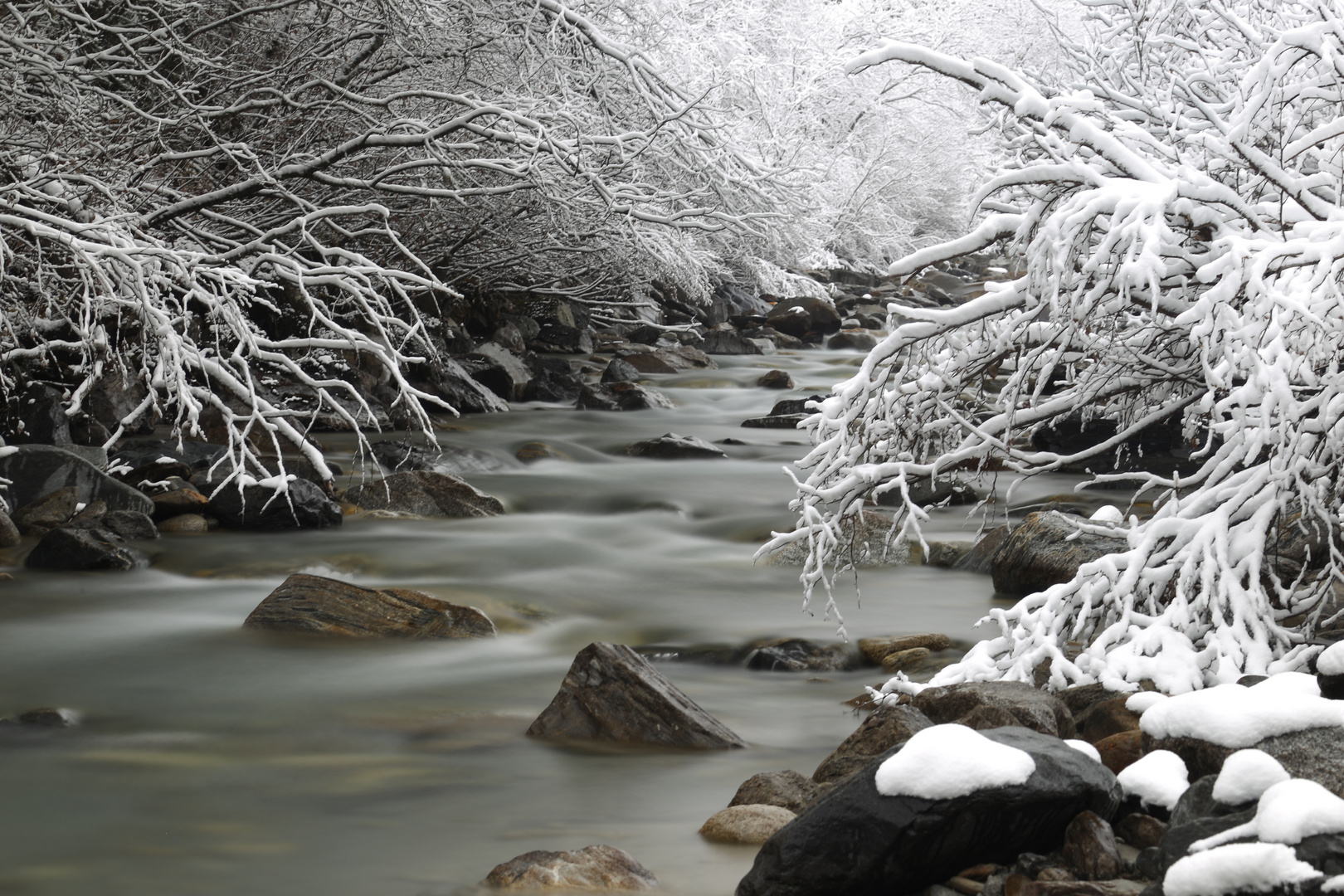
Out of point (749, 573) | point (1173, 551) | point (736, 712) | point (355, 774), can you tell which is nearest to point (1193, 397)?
point (1173, 551)

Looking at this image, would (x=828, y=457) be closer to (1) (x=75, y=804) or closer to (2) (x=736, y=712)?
(2) (x=736, y=712)

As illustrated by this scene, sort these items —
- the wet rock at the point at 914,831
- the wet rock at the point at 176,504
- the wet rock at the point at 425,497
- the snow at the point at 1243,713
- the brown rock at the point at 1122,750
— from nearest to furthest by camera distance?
the wet rock at the point at 914,831 → the snow at the point at 1243,713 → the brown rock at the point at 1122,750 → the wet rock at the point at 176,504 → the wet rock at the point at 425,497

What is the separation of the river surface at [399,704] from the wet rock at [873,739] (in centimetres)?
40

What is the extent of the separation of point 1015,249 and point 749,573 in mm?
3709

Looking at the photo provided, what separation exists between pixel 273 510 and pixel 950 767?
582 centimetres

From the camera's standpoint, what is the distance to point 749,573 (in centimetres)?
728

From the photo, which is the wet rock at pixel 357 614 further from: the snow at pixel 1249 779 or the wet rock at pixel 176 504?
the snow at pixel 1249 779

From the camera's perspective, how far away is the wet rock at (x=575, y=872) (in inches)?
118

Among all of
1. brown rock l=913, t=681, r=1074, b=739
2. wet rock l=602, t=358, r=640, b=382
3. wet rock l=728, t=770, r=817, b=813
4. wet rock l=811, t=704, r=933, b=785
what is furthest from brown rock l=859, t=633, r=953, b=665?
wet rock l=602, t=358, r=640, b=382

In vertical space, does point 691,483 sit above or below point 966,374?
below

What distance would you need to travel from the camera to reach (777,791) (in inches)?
140

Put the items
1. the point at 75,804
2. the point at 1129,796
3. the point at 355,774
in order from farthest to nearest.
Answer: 1. the point at 355,774
2. the point at 75,804
3. the point at 1129,796

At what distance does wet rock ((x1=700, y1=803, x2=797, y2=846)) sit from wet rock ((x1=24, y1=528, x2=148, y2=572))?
446cm

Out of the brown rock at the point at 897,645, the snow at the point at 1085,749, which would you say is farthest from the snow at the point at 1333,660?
the brown rock at the point at 897,645
